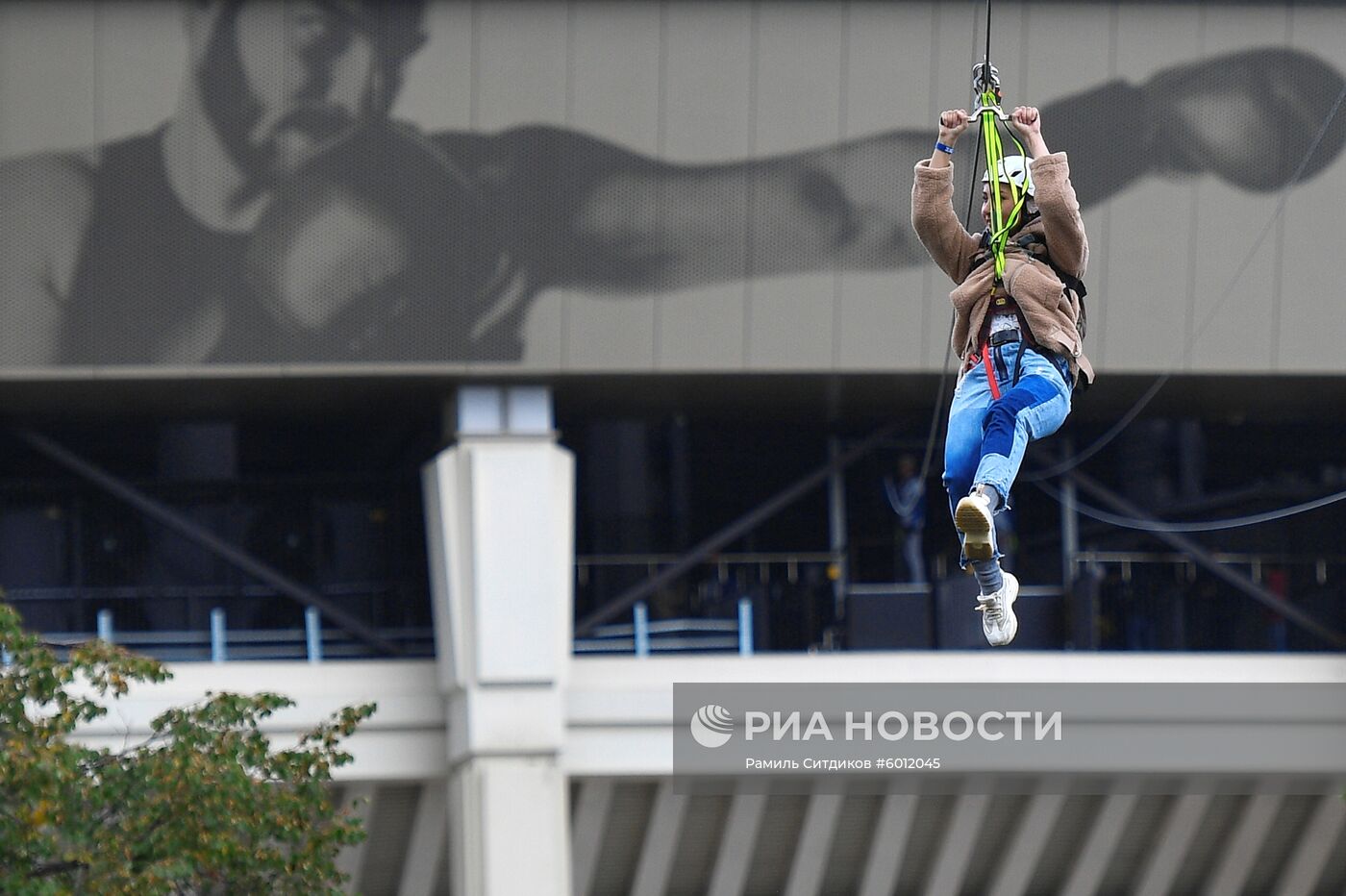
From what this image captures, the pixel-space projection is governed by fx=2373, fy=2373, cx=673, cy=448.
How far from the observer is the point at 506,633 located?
2688 cm

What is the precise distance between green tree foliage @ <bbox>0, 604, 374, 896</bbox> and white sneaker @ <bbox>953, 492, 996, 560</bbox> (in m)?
9.66

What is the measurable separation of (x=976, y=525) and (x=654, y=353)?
17.5 metres

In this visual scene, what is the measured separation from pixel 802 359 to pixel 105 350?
786 centimetres

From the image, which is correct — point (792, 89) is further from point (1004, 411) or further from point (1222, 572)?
point (1004, 411)

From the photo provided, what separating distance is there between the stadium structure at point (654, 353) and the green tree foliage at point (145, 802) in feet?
23.3

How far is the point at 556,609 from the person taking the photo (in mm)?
27094

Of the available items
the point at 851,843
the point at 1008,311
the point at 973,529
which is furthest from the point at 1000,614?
the point at 851,843

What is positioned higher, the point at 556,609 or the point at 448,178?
the point at 448,178

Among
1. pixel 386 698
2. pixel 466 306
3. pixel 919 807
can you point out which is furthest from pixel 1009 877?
pixel 466 306

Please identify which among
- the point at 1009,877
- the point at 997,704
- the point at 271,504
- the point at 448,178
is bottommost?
the point at 1009,877

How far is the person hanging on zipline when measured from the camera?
9992mm

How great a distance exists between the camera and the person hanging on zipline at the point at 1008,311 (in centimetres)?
999

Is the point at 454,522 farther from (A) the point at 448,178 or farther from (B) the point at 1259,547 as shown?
(B) the point at 1259,547

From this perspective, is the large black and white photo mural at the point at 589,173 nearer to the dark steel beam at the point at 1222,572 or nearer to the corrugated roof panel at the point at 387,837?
the dark steel beam at the point at 1222,572
